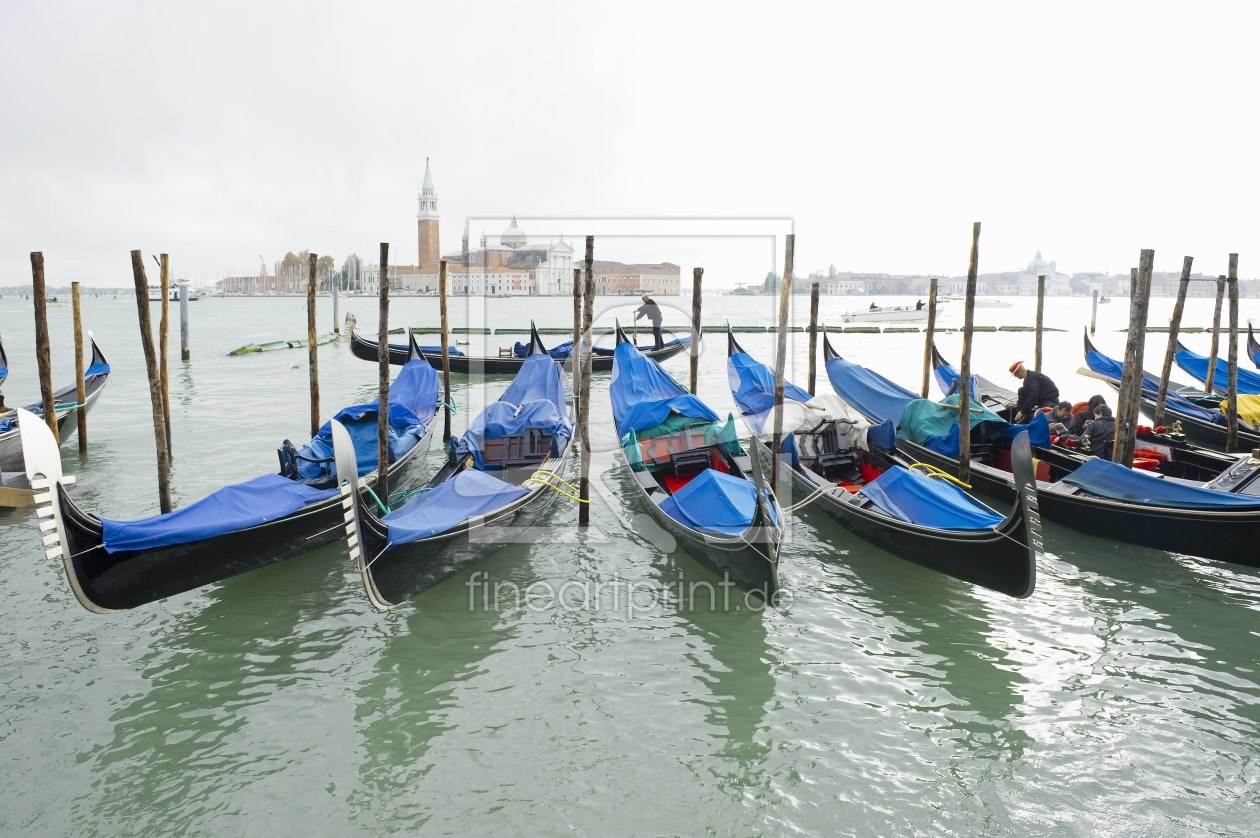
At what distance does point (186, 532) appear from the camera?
367cm

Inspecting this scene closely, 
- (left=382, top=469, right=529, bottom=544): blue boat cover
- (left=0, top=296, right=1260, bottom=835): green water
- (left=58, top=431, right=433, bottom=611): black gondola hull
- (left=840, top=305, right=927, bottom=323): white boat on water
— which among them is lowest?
(left=0, top=296, right=1260, bottom=835): green water

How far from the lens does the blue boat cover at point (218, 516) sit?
3.50 m

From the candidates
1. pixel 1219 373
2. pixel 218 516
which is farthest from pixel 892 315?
pixel 218 516

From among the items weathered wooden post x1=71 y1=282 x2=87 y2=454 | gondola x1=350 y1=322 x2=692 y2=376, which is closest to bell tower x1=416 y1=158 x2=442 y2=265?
gondola x1=350 y1=322 x2=692 y2=376

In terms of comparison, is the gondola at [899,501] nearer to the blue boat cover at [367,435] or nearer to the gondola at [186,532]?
the blue boat cover at [367,435]

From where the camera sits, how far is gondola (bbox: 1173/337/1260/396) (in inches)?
310

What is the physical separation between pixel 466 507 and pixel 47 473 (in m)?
2.05

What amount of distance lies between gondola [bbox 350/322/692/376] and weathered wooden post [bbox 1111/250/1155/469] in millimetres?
8484

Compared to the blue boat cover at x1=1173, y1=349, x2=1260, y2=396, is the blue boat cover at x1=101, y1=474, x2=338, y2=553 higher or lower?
lower

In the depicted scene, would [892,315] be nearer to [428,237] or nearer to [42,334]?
[42,334]

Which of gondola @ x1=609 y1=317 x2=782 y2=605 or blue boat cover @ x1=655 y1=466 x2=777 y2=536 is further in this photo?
blue boat cover @ x1=655 y1=466 x2=777 y2=536

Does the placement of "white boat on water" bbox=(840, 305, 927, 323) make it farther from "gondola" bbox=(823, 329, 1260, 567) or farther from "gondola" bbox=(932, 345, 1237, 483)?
"gondola" bbox=(823, 329, 1260, 567)

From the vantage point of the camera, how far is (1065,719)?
3.15 metres

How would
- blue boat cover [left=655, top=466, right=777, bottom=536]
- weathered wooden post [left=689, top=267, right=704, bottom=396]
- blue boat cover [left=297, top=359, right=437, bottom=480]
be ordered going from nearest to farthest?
blue boat cover [left=655, top=466, right=777, bottom=536] → blue boat cover [left=297, top=359, right=437, bottom=480] → weathered wooden post [left=689, top=267, right=704, bottom=396]
